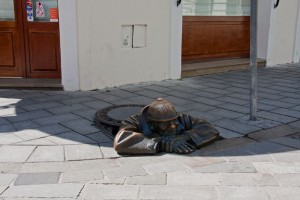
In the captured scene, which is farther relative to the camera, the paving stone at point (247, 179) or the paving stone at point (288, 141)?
the paving stone at point (288, 141)

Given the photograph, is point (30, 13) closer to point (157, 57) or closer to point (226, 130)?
point (157, 57)

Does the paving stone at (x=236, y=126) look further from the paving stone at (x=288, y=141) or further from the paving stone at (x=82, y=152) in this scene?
the paving stone at (x=82, y=152)

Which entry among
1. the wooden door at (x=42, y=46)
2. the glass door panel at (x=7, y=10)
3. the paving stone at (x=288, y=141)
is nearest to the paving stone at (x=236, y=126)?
the paving stone at (x=288, y=141)

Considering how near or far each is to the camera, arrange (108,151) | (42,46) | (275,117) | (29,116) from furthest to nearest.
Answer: (42,46)
(275,117)
(29,116)
(108,151)

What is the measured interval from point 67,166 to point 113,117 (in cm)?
126

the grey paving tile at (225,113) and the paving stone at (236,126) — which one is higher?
the grey paving tile at (225,113)

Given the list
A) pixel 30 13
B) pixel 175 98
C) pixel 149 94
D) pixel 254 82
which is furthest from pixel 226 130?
pixel 30 13

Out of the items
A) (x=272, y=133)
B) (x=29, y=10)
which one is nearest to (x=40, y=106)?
(x=29, y=10)

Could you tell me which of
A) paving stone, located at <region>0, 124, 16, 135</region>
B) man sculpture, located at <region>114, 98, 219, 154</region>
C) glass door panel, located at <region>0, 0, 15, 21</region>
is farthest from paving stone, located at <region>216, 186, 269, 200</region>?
glass door panel, located at <region>0, 0, 15, 21</region>

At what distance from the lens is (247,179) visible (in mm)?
3309

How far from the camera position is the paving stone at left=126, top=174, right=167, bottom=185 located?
3.22 metres

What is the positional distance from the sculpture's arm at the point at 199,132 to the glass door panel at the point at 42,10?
11.9ft

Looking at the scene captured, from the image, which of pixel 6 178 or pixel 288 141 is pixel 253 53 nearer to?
pixel 288 141

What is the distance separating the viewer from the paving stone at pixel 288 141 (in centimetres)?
419
